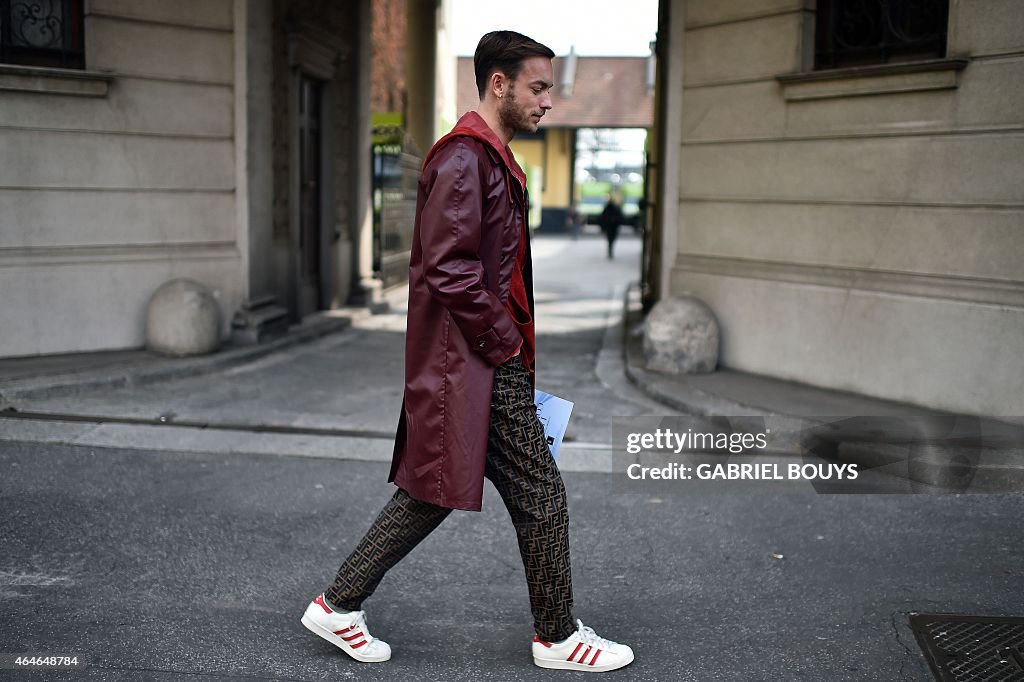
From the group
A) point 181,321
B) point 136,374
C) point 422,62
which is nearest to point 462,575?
point 136,374

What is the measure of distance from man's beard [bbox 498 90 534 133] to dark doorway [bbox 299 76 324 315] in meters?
9.02

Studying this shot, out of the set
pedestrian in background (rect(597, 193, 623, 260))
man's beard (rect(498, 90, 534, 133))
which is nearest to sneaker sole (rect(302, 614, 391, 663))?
man's beard (rect(498, 90, 534, 133))

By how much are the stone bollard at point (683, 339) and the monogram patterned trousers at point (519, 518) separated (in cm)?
549

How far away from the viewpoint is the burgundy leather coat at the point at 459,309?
338 cm

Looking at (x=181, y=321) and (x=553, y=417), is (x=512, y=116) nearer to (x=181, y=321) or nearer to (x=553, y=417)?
(x=553, y=417)

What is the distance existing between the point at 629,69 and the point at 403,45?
30.6 meters

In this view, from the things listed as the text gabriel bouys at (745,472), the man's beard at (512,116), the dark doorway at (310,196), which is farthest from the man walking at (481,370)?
the dark doorway at (310,196)

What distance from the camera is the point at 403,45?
1029 inches

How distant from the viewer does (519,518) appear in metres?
3.64

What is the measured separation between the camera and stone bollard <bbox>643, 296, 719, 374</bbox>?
9039mm

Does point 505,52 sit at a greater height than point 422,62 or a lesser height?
lesser

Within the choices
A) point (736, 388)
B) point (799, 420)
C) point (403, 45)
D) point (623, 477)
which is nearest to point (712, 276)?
point (736, 388)

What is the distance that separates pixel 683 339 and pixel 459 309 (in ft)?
19.3

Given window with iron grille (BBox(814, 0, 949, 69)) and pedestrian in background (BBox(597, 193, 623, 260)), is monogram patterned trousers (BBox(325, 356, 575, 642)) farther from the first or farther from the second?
pedestrian in background (BBox(597, 193, 623, 260))
